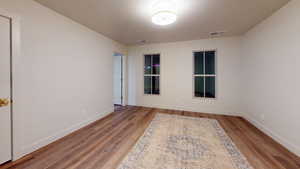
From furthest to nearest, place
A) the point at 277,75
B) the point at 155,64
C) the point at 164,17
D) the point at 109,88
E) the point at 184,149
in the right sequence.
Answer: the point at 155,64
the point at 109,88
the point at 277,75
the point at 164,17
the point at 184,149

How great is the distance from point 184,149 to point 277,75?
2.38 metres

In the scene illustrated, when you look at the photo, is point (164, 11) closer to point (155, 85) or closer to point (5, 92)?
point (5, 92)

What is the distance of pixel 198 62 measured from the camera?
4.27m

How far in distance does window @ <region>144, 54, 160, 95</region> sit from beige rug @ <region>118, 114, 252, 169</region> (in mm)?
2085

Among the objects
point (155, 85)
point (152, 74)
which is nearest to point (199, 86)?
point (155, 85)

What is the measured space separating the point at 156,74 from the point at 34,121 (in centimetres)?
382

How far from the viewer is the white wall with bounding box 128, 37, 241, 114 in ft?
12.5

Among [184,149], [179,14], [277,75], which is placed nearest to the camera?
[184,149]

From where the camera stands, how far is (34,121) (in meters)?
1.98

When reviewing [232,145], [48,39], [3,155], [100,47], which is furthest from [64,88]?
[232,145]

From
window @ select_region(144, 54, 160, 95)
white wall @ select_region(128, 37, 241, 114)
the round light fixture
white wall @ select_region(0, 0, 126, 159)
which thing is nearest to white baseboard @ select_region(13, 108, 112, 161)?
white wall @ select_region(0, 0, 126, 159)

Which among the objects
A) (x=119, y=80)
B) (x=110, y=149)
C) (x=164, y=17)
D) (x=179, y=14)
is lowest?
(x=110, y=149)

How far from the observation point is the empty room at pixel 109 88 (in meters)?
1.73

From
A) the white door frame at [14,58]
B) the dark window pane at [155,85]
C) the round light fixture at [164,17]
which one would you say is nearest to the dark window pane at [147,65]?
the dark window pane at [155,85]
